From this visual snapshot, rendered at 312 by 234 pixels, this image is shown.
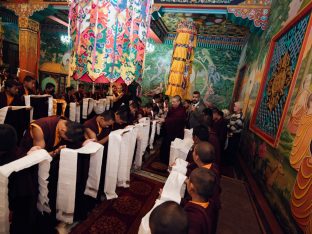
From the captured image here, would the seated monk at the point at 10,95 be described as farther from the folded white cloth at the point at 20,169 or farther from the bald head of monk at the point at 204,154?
the bald head of monk at the point at 204,154

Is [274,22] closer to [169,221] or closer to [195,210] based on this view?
[195,210]

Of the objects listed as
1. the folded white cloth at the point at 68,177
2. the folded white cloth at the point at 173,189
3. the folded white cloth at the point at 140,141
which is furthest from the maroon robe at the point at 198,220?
the folded white cloth at the point at 140,141

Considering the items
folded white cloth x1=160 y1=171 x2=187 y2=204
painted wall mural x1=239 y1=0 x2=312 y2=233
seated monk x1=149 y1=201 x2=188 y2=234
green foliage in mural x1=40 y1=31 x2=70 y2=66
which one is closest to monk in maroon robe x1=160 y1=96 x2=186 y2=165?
painted wall mural x1=239 y1=0 x2=312 y2=233

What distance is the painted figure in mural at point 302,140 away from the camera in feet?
6.41

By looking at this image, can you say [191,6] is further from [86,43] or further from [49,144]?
[49,144]

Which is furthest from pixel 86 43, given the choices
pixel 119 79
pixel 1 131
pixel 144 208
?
pixel 144 208

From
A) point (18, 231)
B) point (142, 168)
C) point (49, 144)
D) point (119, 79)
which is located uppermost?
point (119, 79)

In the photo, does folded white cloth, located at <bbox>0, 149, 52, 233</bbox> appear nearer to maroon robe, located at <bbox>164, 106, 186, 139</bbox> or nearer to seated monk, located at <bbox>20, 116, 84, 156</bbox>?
seated monk, located at <bbox>20, 116, 84, 156</bbox>

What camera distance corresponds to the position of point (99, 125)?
2777 mm

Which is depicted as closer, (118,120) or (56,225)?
(56,225)

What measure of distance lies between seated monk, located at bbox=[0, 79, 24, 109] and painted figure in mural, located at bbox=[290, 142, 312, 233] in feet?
14.2

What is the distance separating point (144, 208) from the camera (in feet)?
8.25

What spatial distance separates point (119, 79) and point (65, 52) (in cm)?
1010

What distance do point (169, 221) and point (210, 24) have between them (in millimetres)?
7725
